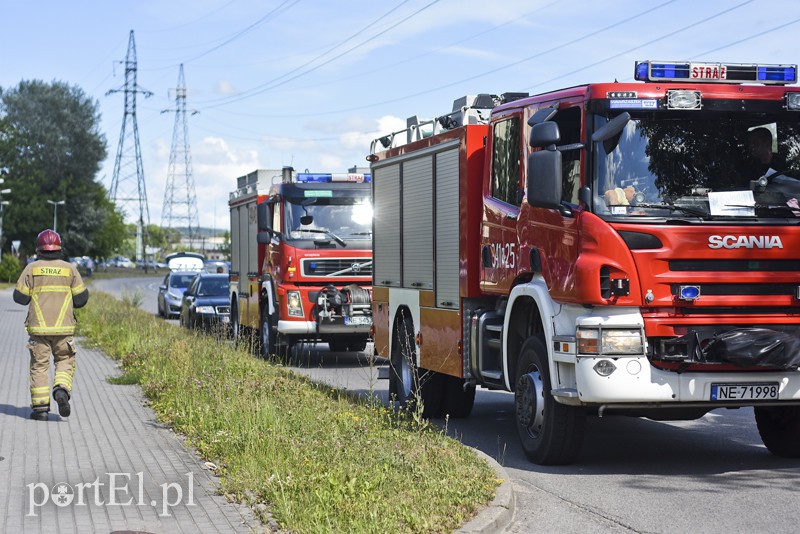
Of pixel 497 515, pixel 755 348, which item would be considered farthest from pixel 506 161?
pixel 497 515

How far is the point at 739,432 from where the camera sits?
37.0 feet

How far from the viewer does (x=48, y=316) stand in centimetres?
1144

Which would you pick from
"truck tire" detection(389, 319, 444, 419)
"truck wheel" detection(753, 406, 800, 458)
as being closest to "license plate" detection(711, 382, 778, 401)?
"truck wheel" detection(753, 406, 800, 458)

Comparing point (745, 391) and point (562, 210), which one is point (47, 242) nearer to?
point (562, 210)

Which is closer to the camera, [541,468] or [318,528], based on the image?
[318,528]

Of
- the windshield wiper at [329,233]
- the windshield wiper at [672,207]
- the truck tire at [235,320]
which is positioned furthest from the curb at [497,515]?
the truck tire at [235,320]

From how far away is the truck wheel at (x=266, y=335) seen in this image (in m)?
20.1

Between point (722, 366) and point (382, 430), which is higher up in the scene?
point (722, 366)

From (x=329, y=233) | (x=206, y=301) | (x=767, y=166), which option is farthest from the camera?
(x=206, y=301)

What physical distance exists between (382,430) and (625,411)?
Answer: 1968 millimetres

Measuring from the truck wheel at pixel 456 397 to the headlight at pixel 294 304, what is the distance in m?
7.08

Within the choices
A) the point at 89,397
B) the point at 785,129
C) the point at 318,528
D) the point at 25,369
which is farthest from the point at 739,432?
the point at 25,369

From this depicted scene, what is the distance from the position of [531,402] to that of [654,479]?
112cm

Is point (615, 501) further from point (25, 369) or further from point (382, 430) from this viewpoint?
point (25, 369)
